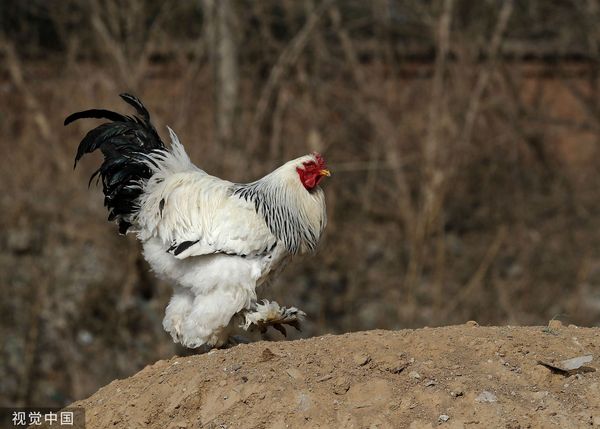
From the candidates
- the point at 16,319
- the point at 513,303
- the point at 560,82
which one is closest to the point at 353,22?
the point at 560,82

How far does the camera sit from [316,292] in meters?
13.5

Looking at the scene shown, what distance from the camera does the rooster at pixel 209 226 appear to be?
21.2ft

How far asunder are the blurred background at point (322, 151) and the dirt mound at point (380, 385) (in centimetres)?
674

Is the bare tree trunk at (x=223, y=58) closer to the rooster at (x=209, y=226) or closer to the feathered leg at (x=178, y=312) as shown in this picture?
the rooster at (x=209, y=226)

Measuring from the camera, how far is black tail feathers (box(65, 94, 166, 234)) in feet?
23.0

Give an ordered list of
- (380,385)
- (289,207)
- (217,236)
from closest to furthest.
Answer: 1. (380,385)
2. (217,236)
3. (289,207)

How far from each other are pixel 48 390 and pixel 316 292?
406 centimetres

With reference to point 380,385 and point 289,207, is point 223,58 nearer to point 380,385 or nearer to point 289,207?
point 289,207

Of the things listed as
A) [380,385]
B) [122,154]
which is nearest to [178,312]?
[122,154]

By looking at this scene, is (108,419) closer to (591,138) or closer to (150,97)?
(150,97)

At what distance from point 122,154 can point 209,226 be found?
1.08 m

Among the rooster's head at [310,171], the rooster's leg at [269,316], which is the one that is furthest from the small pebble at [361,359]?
the rooster's head at [310,171]

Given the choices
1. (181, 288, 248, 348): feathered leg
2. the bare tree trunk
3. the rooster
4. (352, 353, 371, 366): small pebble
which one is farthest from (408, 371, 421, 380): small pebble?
the bare tree trunk

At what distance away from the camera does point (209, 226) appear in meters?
6.59
